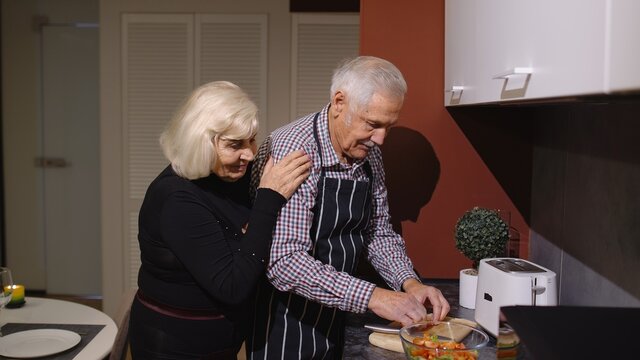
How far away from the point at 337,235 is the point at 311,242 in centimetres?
12

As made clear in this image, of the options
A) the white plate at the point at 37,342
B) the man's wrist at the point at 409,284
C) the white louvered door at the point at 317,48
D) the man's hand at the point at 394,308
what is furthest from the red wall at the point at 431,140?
the white louvered door at the point at 317,48

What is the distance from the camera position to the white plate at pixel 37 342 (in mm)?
1863

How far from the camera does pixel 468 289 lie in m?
1.86

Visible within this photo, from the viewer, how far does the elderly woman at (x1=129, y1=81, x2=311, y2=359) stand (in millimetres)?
1512

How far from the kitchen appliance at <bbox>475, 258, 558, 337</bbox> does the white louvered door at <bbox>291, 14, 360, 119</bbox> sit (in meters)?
2.31

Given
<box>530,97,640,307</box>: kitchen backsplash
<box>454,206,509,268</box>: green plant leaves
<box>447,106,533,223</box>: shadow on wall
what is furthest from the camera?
<box>447,106,533,223</box>: shadow on wall

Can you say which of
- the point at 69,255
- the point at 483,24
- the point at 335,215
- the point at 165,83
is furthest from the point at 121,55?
the point at 483,24

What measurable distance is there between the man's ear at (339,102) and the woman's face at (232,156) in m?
0.22

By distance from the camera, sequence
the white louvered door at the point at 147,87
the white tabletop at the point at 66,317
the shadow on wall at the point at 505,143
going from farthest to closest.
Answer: the white louvered door at the point at 147,87, the shadow on wall at the point at 505,143, the white tabletop at the point at 66,317

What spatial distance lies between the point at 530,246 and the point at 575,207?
48cm

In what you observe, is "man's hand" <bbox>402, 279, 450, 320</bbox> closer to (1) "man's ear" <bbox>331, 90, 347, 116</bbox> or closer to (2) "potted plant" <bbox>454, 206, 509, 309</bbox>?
(2) "potted plant" <bbox>454, 206, 509, 309</bbox>

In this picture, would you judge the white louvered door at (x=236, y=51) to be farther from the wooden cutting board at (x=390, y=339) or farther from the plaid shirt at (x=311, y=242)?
the wooden cutting board at (x=390, y=339)

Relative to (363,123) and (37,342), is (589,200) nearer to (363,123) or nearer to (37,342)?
(363,123)

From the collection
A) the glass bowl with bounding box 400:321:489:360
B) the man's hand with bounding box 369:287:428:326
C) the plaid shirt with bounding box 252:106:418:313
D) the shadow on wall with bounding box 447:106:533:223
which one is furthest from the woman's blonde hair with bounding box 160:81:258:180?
the shadow on wall with bounding box 447:106:533:223
